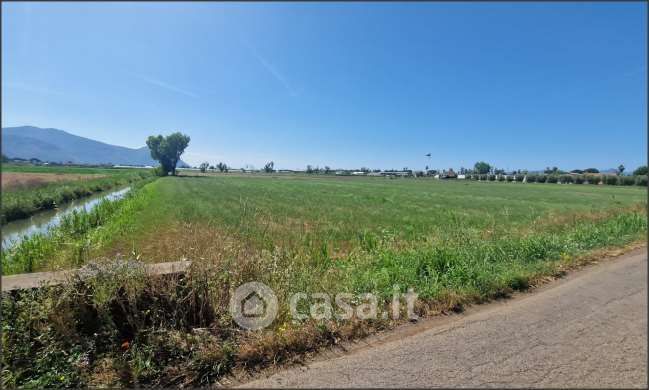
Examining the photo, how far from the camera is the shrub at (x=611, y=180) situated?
79.1 m

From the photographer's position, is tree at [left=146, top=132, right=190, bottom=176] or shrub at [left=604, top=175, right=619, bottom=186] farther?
shrub at [left=604, top=175, right=619, bottom=186]

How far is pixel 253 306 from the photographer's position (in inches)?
148

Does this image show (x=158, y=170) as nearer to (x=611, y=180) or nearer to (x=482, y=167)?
(x=611, y=180)

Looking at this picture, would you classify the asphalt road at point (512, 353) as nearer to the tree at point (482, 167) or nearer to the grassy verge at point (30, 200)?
the grassy verge at point (30, 200)

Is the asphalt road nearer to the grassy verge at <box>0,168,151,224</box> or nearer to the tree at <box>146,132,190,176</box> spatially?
the grassy verge at <box>0,168,151,224</box>

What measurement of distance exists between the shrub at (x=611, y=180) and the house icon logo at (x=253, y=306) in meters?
112

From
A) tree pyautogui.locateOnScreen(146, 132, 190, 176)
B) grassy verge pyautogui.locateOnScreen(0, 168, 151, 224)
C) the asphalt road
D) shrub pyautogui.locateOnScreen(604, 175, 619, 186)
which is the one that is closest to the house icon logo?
the asphalt road

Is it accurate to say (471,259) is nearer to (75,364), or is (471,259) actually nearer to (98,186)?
(75,364)

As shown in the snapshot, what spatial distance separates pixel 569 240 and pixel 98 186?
45.9 metres

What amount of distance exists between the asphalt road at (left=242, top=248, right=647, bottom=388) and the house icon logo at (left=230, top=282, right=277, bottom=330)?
2.84 ft

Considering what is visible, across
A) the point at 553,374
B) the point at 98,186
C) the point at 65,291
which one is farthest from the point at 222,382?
the point at 98,186

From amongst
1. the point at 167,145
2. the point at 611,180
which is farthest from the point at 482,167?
the point at 167,145

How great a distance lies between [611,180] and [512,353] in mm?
111367

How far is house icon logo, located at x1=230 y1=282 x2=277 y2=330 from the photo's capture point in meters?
3.54
